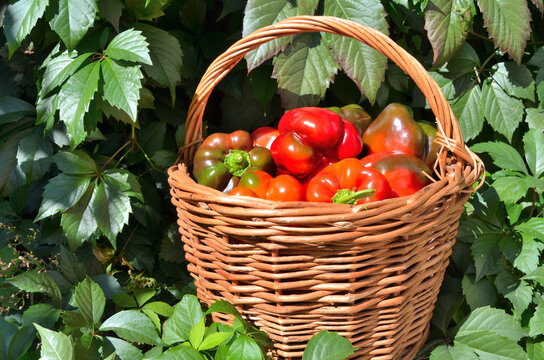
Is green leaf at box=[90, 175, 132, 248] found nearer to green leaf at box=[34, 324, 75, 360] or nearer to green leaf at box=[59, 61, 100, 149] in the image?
green leaf at box=[59, 61, 100, 149]

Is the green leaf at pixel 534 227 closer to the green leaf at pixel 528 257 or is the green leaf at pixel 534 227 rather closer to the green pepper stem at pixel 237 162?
the green leaf at pixel 528 257

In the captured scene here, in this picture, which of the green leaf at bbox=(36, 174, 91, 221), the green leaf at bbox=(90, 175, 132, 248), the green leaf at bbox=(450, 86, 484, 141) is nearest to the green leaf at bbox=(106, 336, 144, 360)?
the green leaf at bbox=(90, 175, 132, 248)

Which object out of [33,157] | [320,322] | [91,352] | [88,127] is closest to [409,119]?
[320,322]

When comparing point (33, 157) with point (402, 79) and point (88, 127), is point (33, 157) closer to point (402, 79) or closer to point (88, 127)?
point (88, 127)

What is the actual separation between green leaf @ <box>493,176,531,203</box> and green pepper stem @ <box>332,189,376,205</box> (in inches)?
21.4

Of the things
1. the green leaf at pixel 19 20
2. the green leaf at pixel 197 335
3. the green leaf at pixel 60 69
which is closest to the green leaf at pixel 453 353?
the green leaf at pixel 197 335

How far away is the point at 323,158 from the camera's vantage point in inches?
56.0

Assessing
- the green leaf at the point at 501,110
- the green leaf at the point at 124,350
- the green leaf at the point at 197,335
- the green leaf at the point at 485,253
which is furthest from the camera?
the green leaf at the point at 501,110

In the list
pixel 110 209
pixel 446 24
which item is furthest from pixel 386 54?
pixel 110 209

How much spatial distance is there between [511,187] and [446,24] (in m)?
0.50

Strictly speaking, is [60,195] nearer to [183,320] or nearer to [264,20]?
[183,320]

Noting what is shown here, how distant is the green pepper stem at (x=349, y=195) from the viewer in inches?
44.4

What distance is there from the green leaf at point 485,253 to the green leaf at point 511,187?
12 cm

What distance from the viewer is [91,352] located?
123cm
